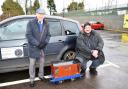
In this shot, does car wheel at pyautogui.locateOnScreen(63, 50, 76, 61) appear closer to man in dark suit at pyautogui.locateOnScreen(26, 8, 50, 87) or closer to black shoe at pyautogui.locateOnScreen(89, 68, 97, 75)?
black shoe at pyautogui.locateOnScreen(89, 68, 97, 75)

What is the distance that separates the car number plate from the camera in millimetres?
5812

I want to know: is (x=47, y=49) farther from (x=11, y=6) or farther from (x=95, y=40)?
(x=11, y=6)

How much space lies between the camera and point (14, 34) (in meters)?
6.08

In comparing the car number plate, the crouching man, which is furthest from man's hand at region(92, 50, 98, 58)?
the car number plate

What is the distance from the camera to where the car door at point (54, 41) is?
641 centimetres

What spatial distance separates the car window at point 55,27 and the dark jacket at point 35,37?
1043 mm

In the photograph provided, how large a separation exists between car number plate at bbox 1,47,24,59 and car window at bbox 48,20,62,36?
1099mm

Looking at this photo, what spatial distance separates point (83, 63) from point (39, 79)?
4.13 feet

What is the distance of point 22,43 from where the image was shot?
598 centimetres

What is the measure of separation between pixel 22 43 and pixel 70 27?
1704mm

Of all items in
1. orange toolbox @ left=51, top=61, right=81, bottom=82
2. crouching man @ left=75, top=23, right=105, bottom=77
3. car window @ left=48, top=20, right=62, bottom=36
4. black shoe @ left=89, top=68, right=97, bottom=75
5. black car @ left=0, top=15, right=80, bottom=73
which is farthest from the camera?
black shoe @ left=89, top=68, right=97, bottom=75

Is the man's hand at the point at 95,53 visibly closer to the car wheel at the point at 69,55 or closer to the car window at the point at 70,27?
the car wheel at the point at 69,55

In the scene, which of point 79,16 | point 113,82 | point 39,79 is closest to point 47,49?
point 39,79

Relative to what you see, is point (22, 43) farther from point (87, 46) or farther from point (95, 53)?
point (95, 53)
